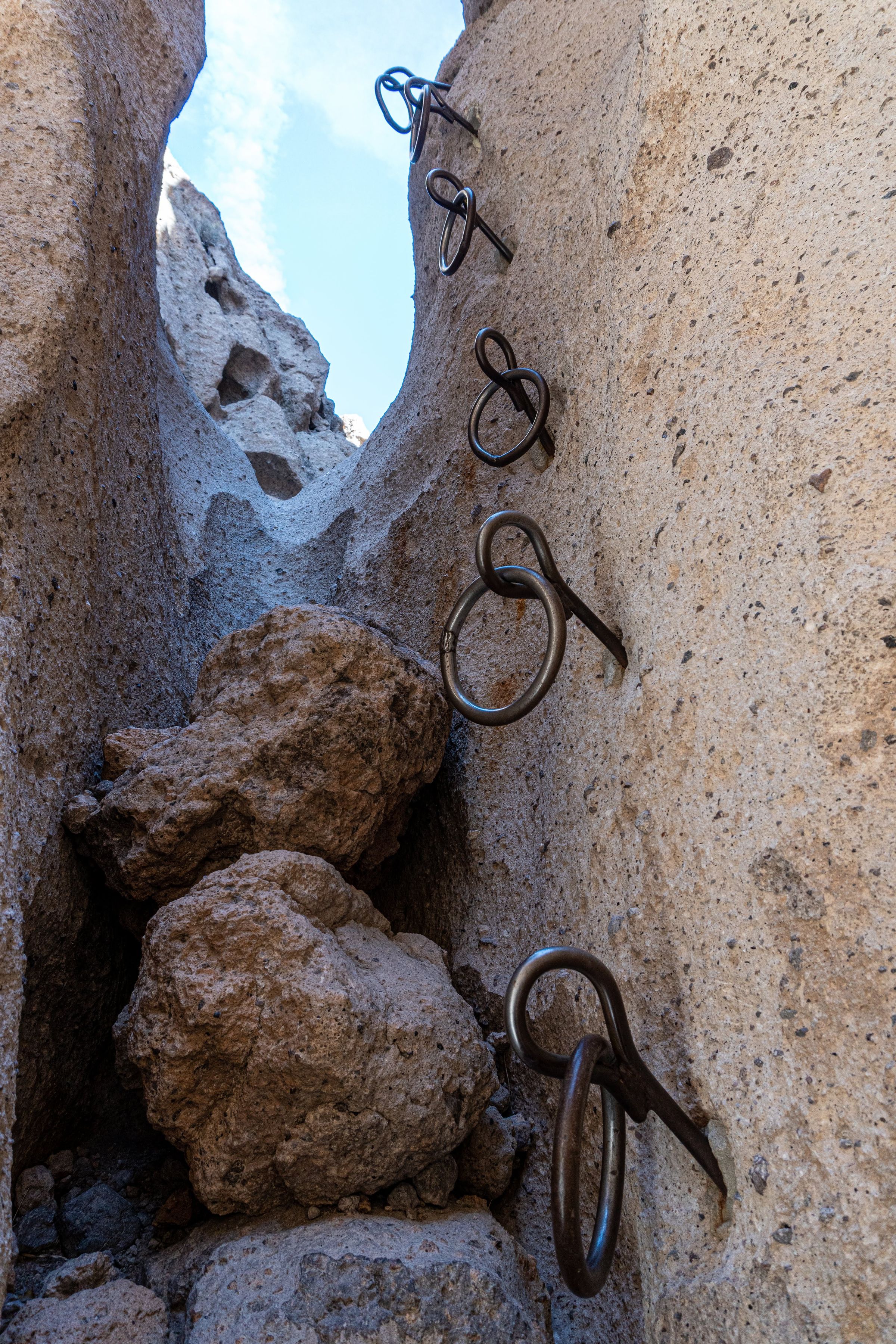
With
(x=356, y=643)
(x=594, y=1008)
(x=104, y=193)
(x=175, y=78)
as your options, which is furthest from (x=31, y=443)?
(x=175, y=78)

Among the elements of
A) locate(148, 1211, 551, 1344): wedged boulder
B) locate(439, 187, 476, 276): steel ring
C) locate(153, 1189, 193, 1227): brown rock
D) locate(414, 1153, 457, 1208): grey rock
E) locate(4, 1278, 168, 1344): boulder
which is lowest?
locate(153, 1189, 193, 1227): brown rock

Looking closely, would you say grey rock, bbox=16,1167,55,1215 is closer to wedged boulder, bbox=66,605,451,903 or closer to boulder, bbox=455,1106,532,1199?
wedged boulder, bbox=66,605,451,903

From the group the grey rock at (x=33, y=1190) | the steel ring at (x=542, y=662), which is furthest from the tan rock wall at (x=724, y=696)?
the grey rock at (x=33, y=1190)

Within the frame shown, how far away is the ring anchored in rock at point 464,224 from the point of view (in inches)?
80.5

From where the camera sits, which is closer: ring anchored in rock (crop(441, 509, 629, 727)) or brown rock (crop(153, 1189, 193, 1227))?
ring anchored in rock (crop(441, 509, 629, 727))

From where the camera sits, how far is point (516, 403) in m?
1.96

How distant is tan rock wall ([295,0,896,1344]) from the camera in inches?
34.9

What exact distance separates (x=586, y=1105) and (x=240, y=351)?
480 cm

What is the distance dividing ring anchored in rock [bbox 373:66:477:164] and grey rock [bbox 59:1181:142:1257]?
2.69m

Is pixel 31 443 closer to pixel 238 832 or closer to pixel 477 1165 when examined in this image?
pixel 238 832

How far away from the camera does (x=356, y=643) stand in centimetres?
168

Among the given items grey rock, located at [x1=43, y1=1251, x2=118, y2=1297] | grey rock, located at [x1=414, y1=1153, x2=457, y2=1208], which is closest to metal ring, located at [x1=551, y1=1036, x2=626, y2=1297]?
grey rock, located at [x1=414, y1=1153, x2=457, y2=1208]

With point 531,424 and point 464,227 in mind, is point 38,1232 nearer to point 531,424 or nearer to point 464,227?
point 531,424

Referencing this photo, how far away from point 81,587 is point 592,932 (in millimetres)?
1129
